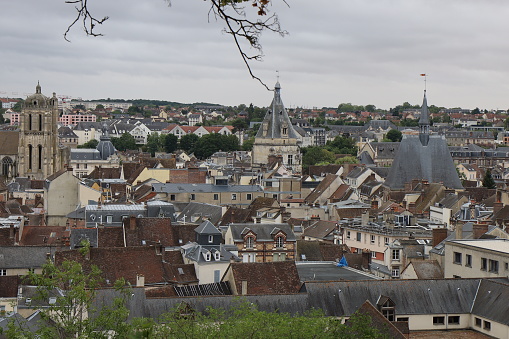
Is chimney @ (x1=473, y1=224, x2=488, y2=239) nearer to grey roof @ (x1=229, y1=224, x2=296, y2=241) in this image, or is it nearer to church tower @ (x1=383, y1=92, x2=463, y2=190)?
grey roof @ (x1=229, y1=224, x2=296, y2=241)

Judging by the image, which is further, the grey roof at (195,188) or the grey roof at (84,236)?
the grey roof at (195,188)

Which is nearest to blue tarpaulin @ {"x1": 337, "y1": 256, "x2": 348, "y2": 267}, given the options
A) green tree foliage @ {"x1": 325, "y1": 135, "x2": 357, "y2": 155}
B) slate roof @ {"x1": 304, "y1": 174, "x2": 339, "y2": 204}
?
slate roof @ {"x1": 304, "y1": 174, "x2": 339, "y2": 204}

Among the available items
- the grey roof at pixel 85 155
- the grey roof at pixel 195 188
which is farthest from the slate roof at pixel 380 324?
the grey roof at pixel 85 155

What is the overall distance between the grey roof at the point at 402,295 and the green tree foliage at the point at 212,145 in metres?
133

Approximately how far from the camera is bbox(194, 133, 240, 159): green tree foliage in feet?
557

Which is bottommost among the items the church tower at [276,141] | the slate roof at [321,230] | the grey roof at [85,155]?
the slate roof at [321,230]

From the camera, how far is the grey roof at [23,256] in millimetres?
48531

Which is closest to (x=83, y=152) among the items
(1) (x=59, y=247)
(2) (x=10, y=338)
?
(1) (x=59, y=247)

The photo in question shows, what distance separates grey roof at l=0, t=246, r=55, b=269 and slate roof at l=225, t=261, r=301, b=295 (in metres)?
11.9

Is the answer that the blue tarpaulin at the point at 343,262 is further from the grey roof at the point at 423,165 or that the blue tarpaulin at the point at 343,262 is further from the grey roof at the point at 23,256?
the grey roof at the point at 423,165

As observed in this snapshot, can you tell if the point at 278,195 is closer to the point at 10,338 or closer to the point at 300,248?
the point at 300,248

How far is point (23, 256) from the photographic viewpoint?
49125 mm

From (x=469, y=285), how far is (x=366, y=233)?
21.9 m

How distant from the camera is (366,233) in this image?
59688mm
